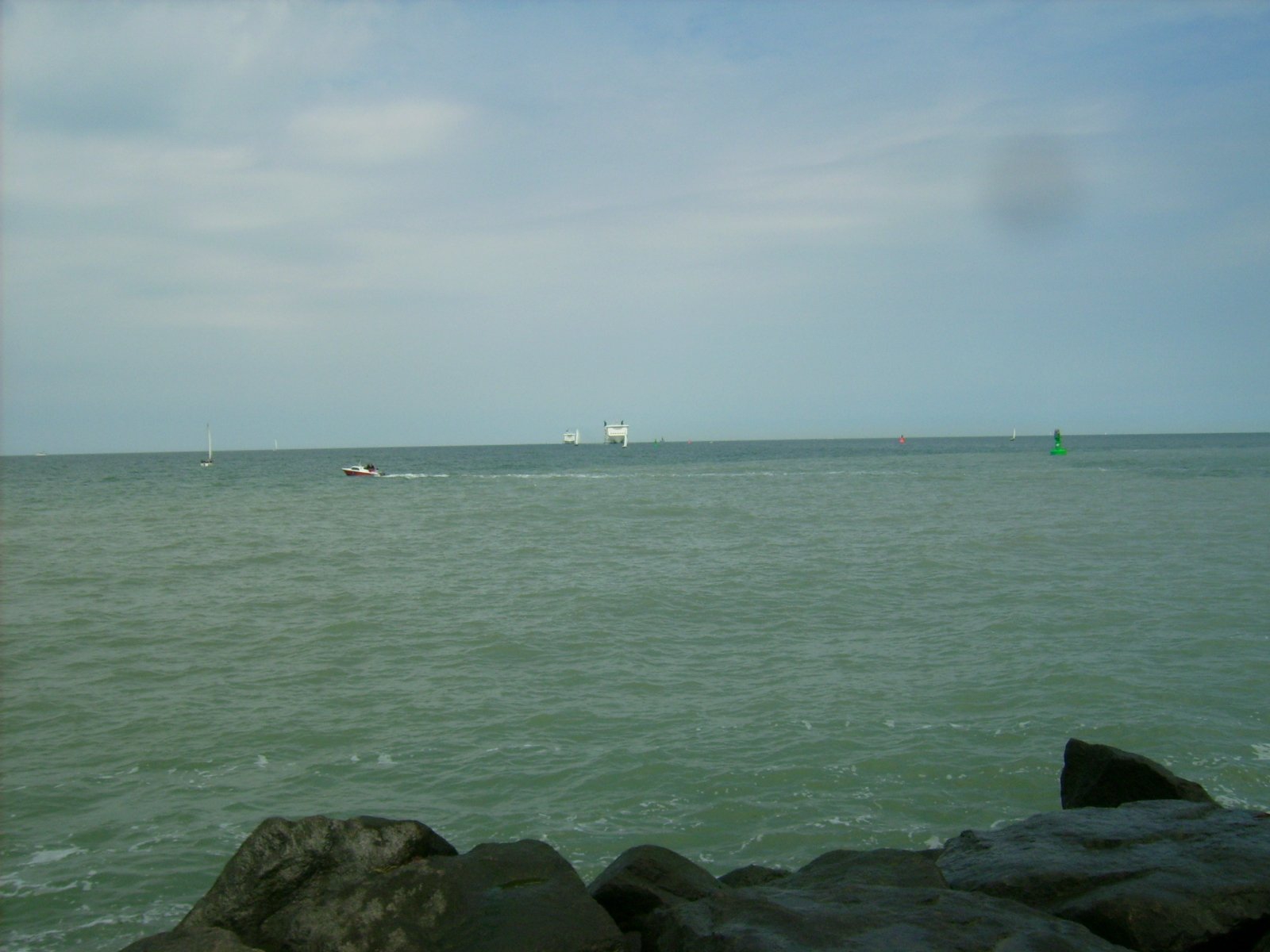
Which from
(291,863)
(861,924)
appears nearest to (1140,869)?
(861,924)

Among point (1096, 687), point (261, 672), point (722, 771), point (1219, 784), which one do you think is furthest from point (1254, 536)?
point (261, 672)

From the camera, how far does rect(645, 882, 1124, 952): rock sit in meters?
4.50

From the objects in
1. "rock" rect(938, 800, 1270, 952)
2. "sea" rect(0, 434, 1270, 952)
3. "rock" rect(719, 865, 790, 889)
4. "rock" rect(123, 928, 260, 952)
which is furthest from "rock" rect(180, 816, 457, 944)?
"rock" rect(938, 800, 1270, 952)

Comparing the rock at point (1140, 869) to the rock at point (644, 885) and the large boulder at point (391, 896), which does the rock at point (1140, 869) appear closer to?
the rock at point (644, 885)

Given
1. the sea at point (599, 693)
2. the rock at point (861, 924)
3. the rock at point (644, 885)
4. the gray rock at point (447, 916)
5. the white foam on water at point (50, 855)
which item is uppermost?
the rock at point (861, 924)

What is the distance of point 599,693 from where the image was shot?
11711 mm

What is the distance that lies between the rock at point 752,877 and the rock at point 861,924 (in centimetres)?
107

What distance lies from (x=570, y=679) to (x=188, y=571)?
49.4ft

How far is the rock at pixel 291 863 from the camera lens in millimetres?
5324

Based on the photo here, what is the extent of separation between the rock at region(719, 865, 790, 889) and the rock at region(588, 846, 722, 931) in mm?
391

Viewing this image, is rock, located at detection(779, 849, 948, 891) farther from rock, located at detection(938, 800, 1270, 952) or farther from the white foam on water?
the white foam on water

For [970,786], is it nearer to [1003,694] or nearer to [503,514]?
[1003,694]

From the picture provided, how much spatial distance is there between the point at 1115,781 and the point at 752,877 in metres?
2.96

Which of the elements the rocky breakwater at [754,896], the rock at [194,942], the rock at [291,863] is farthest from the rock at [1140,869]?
the rock at [194,942]
